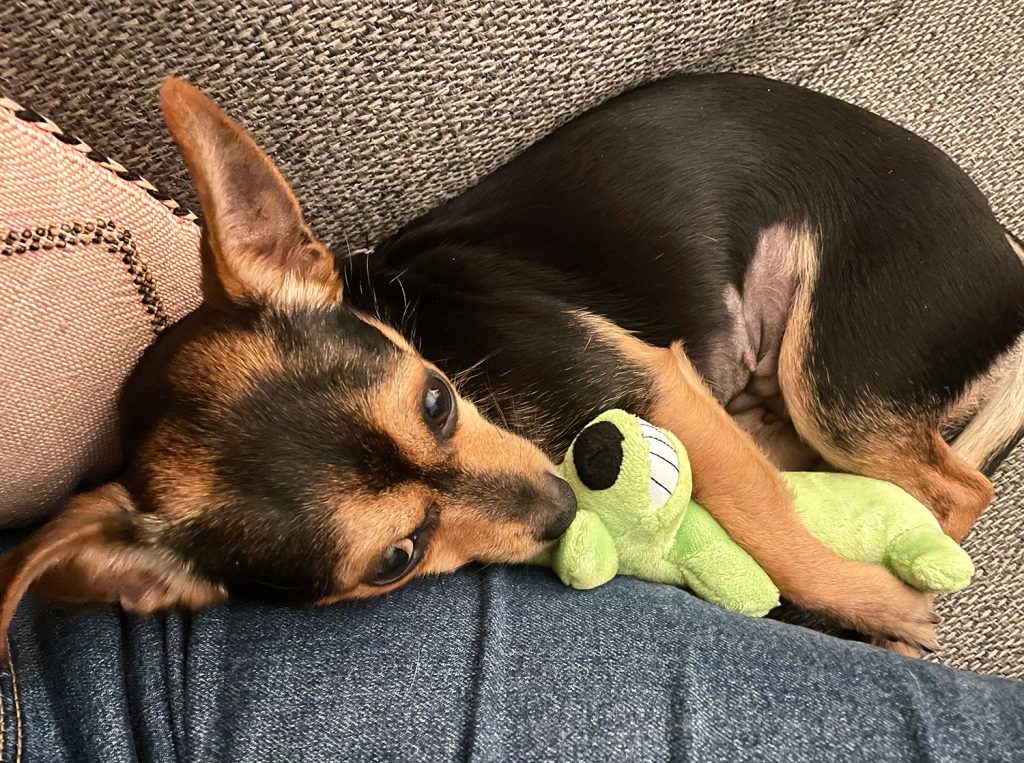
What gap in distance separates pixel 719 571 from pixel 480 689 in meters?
0.62

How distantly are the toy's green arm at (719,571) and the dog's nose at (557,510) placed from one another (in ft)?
0.93

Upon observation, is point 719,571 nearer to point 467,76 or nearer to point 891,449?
point 891,449

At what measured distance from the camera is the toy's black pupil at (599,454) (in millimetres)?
1523

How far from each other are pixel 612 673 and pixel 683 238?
1.11m

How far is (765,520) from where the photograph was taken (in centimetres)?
178

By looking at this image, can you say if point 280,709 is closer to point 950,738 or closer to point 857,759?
point 857,759

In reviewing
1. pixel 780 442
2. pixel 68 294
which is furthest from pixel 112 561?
pixel 780 442

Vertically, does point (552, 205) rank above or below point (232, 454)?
above

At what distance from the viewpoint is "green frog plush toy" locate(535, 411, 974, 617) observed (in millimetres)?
1538

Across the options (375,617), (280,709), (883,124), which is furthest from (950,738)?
(883,124)

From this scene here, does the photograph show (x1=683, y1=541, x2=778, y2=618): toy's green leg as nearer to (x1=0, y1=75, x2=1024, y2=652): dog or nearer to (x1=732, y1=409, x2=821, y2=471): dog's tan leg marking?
(x1=0, y1=75, x2=1024, y2=652): dog

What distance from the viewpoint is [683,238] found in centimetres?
196

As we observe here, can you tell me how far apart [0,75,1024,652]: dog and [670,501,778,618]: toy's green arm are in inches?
3.8

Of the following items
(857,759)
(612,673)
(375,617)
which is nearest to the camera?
(857,759)
